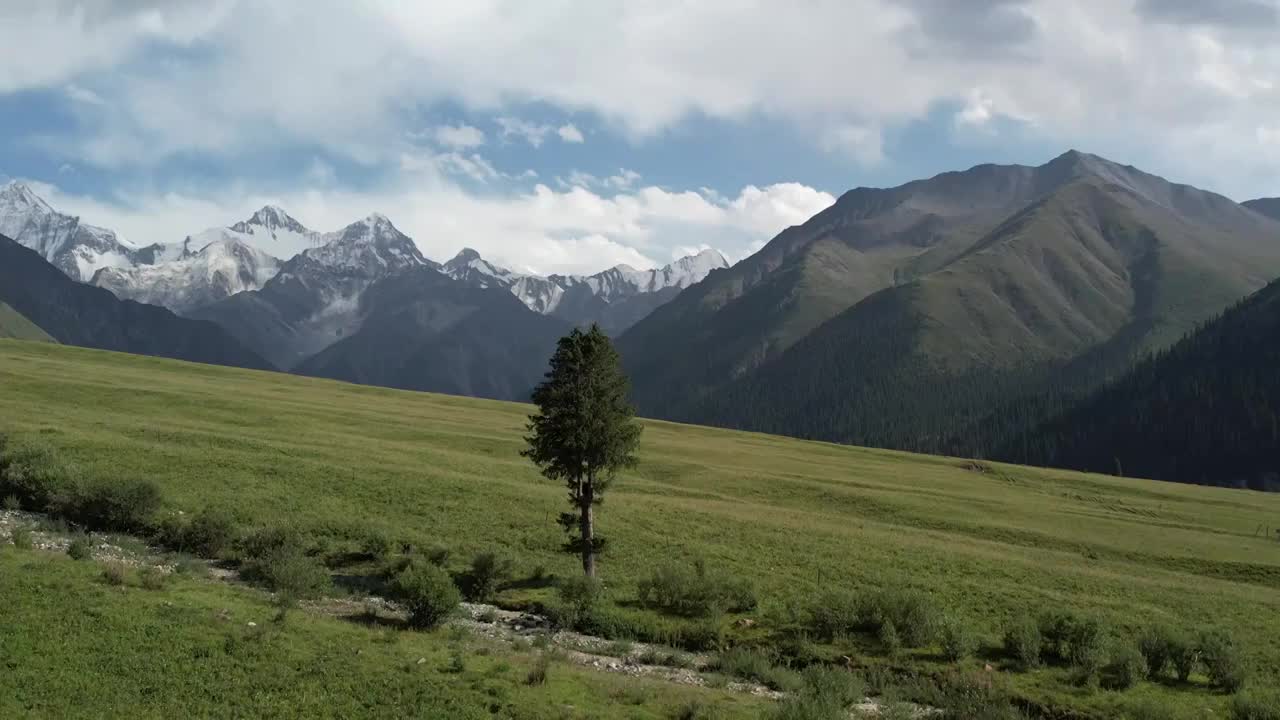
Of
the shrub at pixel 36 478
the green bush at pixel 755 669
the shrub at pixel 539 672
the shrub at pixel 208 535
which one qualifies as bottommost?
the green bush at pixel 755 669

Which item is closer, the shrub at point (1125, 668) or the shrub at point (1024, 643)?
the shrub at point (1125, 668)

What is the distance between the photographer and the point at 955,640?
118 ft

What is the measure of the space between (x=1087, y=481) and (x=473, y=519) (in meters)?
76.3

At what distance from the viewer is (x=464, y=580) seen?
137ft

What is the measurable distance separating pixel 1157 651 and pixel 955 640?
8.45 meters

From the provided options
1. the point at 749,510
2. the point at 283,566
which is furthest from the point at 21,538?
the point at 749,510

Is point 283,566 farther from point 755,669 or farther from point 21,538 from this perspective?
point 755,669

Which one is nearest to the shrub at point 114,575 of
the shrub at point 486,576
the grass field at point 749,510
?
the grass field at point 749,510

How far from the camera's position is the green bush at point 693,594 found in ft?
131

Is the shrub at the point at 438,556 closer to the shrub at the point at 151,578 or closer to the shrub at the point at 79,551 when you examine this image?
the shrub at the point at 151,578

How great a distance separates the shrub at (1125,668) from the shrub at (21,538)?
47.8 m

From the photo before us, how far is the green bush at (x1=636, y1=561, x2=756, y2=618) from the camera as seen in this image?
3984 centimetres

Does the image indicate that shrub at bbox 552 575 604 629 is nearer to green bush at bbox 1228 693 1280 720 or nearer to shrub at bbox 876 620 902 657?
shrub at bbox 876 620 902 657

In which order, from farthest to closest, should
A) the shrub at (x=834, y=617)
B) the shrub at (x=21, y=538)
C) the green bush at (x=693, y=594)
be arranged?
the green bush at (x=693, y=594) < the shrub at (x=834, y=617) < the shrub at (x=21, y=538)
